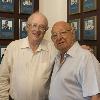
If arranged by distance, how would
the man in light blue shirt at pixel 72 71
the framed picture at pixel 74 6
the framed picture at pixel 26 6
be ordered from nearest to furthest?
the man in light blue shirt at pixel 72 71, the framed picture at pixel 74 6, the framed picture at pixel 26 6

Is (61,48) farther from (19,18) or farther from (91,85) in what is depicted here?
(19,18)

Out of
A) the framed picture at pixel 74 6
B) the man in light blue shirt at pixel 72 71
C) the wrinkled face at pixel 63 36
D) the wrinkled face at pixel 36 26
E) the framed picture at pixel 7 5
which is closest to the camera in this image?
the man in light blue shirt at pixel 72 71

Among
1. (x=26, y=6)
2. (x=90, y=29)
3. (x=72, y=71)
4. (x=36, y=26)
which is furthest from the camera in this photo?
(x=26, y=6)

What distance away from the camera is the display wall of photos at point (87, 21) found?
6.77 ft

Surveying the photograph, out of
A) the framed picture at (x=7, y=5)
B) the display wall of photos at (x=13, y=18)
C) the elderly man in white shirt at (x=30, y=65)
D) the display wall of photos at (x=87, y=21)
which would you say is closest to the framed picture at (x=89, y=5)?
the display wall of photos at (x=87, y=21)

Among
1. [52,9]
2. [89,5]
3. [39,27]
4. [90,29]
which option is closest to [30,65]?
[39,27]

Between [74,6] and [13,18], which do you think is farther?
[13,18]

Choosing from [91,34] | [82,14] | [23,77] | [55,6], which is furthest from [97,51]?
[55,6]

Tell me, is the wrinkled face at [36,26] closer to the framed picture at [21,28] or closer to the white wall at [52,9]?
the framed picture at [21,28]

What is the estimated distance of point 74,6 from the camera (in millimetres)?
2326

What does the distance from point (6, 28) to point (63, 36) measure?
0.84 m

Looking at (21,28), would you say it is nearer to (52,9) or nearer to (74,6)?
(52,9)

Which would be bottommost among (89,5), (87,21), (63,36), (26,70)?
(26,70)

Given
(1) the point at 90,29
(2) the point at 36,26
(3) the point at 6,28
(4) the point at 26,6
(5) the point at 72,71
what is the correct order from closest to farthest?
(5) the point at 72,71 → (2) the point at 36,26 → (1) the point at 90,29 → (3) the point at 6,28 → (4) the point at 26,6
